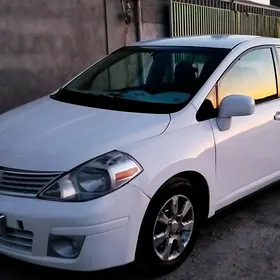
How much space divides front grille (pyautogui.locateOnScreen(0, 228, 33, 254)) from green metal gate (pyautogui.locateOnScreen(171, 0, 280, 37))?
7691 millimetres

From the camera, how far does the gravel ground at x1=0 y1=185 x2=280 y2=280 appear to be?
3.35m

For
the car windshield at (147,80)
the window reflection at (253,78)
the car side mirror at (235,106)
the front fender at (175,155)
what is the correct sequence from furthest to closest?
the window reflection at (253,78)
the car windshield at (147,80)
the car side mirror at (235,106)
the front fender at (175,155)

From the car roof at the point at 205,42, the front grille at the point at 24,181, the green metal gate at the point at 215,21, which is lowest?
the front grille at the point at 24,181

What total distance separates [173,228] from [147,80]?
1323 millimetres

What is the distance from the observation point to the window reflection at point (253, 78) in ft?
13.0

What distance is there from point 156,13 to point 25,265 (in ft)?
23.7

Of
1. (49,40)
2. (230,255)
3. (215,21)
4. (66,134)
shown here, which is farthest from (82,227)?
(215,21)

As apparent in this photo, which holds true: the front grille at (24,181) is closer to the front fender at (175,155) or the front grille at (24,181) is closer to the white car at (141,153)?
the white car at (141,153)

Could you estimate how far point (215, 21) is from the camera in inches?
455

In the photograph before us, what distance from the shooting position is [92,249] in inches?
113

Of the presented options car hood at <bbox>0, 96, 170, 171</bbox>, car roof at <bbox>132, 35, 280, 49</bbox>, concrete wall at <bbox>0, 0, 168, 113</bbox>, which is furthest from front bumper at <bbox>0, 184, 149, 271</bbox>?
concrete wall at <bbox>0, 0, 168, 113</bbox>

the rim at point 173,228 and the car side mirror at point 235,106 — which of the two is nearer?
the rim at point 173,228

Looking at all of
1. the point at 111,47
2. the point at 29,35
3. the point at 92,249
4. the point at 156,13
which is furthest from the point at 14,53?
the point at 92,249

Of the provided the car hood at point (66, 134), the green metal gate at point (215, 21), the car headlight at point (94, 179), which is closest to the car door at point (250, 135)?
the car hood at point (66, 134)
